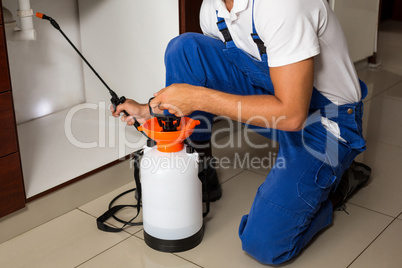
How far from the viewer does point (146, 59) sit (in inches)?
76.4

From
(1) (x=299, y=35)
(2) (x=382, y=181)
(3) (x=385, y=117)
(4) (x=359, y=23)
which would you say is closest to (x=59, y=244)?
(1) (x=299, y=35)

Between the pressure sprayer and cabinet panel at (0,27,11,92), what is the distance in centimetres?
36

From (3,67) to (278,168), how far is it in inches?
30.9

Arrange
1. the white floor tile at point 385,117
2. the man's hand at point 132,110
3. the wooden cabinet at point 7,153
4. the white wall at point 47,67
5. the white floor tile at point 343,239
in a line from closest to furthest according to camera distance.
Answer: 1. the wooden cabinet at point 7,153
2. the white floor tile at point 343,239
3. the man's hand at point 132,110
4. the white wall at point 47,67
5. the white floor tile at point 385,117

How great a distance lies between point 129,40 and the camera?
6.43ft

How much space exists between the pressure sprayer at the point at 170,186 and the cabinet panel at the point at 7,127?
0.34 meters

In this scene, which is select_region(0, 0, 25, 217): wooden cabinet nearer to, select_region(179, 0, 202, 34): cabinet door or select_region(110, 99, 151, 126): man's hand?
select_region(110, 99, 151, 126): man's hand

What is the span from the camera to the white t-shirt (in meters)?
1.24

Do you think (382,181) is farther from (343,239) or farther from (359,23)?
(359,23)

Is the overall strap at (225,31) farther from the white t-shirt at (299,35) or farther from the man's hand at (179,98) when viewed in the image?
the man's hand at (179,98)

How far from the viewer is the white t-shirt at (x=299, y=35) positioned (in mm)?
1238

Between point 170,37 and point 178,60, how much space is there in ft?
0.78

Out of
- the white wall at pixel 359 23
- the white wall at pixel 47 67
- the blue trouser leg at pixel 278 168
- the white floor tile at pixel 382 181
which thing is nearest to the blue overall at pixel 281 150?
the blue trouser leg at pixel 278 168

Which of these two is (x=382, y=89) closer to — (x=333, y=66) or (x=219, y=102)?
(x=333, y=66)
